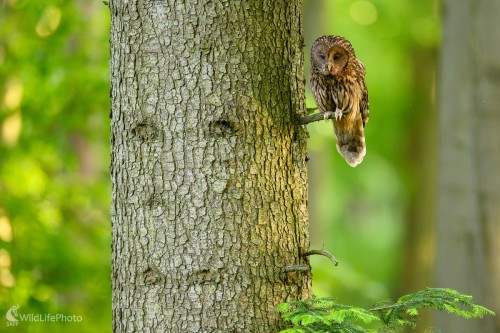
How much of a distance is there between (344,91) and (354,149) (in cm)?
34

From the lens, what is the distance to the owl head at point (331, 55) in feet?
13.0

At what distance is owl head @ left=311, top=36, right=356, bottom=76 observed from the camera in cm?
397

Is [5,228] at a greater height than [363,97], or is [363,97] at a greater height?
[363,97]

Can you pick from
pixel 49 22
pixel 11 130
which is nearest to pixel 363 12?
pixel 11 130

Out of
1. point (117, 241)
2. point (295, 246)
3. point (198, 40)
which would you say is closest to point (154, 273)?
point (117, 241)

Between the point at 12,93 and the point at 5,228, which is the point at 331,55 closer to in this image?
the point at 5,228

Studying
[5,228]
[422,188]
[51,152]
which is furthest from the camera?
[422,188]

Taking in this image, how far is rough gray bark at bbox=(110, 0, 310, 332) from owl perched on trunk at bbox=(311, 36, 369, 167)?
75cm

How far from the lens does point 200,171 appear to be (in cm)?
318

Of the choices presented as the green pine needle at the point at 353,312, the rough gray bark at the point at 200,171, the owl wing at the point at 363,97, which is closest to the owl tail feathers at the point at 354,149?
the owl wing at the point at 363,97

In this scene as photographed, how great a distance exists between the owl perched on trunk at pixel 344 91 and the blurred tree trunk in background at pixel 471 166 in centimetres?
273

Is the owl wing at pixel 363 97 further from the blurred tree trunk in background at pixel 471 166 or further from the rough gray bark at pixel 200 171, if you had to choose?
the blurred tree trunk in background at pixel 471 166

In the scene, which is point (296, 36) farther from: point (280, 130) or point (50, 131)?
point (50, 131)

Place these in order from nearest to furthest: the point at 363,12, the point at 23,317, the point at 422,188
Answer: the point at 23,317, the point at 422,188, the point at 363,12
